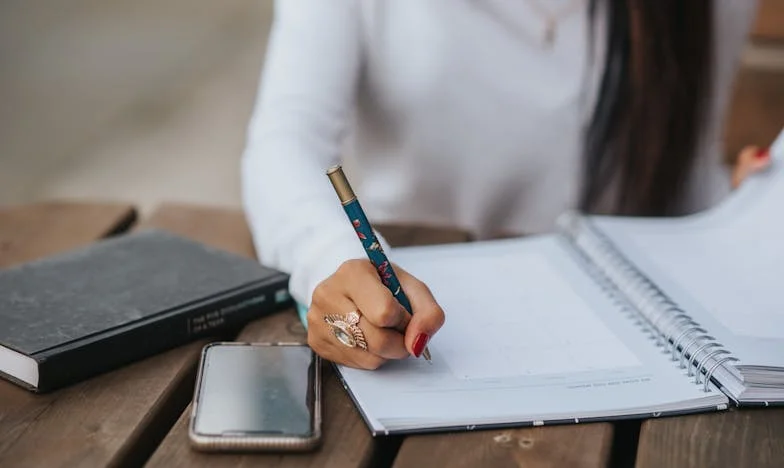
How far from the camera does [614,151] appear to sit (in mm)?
1233

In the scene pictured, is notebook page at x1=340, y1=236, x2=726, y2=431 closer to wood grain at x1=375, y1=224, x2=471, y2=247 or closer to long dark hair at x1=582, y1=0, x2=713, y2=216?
wood grain at x1=375, y1=224, x2=471, y2=247

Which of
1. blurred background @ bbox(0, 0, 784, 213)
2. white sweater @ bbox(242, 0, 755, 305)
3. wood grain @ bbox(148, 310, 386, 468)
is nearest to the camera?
wood grain @ bbox(148, 310, 386, 468)

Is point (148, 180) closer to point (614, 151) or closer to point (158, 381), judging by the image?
point (614, 151)

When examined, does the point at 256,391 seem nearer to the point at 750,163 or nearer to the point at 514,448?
the point at 514,448

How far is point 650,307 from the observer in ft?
2.68

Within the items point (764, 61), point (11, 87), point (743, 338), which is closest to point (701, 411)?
point (743, 338)

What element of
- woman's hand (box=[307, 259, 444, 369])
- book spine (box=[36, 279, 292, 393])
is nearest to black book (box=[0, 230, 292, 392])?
book spine (box=[36, 279, 292, 393])

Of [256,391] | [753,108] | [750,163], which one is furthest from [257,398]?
[753,108]

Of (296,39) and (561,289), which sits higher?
(296,39)

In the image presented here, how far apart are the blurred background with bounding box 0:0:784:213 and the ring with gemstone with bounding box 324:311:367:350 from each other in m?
1.80

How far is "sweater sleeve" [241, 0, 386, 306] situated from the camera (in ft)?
2.77

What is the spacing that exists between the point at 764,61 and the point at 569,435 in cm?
109

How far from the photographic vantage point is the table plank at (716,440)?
650 millimetres

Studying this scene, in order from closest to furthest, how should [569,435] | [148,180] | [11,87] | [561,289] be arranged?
[569,435] < [561,289] < [148,180] < [11,87]
